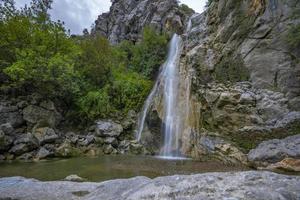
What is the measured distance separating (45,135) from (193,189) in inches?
546

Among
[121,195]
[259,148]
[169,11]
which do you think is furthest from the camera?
[169,11]

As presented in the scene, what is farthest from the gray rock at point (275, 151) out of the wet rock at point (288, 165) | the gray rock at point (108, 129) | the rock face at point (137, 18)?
the rock face at point (137, 18)

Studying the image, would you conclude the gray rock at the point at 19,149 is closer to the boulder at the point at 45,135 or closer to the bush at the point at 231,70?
the boulder at the point at 45,135

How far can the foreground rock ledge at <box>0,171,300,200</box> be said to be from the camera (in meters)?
4.34

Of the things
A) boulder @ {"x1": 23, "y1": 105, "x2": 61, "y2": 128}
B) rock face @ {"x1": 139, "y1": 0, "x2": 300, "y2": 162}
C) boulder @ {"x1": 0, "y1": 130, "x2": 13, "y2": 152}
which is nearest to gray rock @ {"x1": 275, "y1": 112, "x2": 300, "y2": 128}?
rock face @ {"x1": 139, "y1": 0, "x2": 300, "y2": 162}

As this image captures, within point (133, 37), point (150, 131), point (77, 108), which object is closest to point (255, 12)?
point (150, 131)

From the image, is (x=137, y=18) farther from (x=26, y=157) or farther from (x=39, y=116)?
(x=26, y=157)

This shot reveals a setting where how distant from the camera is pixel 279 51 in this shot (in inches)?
552

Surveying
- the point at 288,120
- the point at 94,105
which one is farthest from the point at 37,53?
the point at 288,120

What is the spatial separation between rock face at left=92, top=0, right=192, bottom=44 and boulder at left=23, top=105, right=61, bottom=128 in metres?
14.9

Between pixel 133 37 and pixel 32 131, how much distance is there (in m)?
A: 19.7

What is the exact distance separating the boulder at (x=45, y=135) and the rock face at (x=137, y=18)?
52.1 feet

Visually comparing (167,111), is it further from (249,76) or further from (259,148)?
(259,148)

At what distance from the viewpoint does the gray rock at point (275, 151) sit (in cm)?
991
